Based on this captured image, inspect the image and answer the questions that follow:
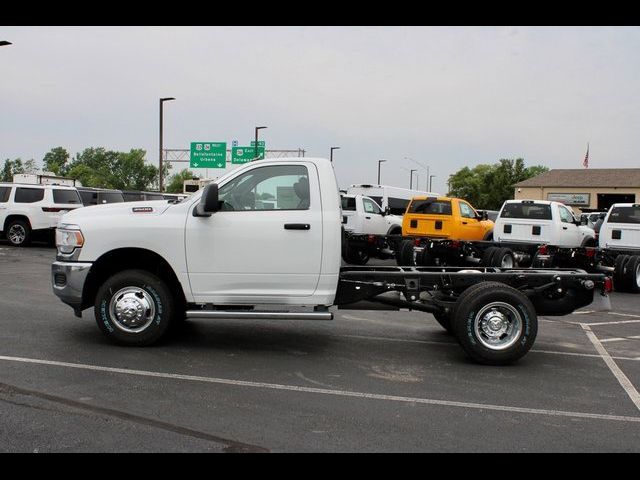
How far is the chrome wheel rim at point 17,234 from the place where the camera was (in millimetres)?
20156

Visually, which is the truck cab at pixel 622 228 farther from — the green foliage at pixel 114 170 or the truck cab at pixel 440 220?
the green foliage at pixel 114 170

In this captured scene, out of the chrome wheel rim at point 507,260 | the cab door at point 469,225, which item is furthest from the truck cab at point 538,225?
the chrome wheel rim at point 507,260

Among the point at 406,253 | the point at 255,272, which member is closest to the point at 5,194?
the point at 406,253

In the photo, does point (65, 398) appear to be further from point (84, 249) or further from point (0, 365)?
point (84, 249)

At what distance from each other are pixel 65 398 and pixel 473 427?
10.5 ft

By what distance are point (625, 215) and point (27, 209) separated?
57.3 feet

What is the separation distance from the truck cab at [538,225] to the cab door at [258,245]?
34.8 ft

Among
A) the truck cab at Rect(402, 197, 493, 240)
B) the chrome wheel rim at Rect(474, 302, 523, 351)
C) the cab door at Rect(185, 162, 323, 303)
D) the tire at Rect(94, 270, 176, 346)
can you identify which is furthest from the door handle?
the truck cab at Rect(402, 197, 493, 240)

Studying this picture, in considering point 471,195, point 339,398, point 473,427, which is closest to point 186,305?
point 339,398

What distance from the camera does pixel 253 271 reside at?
6.54 m

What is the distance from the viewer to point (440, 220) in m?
17.2

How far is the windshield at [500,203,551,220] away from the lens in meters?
16.0

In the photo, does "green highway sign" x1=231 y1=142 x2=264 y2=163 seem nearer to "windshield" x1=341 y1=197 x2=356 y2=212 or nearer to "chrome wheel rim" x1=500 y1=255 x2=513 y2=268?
"windshield" x1=341 y1=197 x2=356 y2=212

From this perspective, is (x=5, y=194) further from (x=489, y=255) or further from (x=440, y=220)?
(x=489, y=255)
